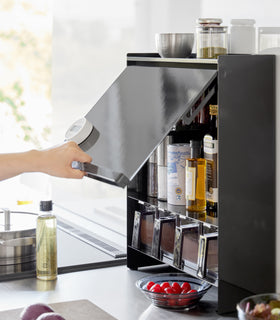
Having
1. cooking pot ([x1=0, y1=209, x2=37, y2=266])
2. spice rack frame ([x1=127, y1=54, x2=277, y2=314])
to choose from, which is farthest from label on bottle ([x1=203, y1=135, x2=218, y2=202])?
cooking pot ([x1=0, y1=209, x2=37, y2=266])

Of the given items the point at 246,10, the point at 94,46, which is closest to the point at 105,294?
the point at 246,10

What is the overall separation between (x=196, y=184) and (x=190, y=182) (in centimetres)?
2

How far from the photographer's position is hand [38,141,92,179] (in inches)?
67.9

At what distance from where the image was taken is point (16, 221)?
7.50 ft

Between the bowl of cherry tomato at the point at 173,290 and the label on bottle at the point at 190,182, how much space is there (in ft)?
0.78

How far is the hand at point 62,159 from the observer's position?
1.72 metres

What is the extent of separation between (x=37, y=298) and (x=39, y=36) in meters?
7.80

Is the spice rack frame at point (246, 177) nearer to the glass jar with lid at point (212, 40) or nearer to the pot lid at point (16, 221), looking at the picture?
the glass jar with lid at point (212, 40)

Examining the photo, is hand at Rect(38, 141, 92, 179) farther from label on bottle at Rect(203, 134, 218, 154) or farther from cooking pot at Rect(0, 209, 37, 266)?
cooking pot at Rect(0, 209, 37, 266)

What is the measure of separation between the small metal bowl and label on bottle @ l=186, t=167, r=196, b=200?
1.10 feet

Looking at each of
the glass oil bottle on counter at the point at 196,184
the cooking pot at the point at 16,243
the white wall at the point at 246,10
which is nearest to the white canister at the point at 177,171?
the glass oil bottle on counter at the point at 196,184

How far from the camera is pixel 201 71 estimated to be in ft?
5.66

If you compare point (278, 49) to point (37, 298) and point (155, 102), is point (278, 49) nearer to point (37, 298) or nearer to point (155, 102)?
point (155, 102)

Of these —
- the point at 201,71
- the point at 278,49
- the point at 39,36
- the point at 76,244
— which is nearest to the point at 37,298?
the point at 76,244
